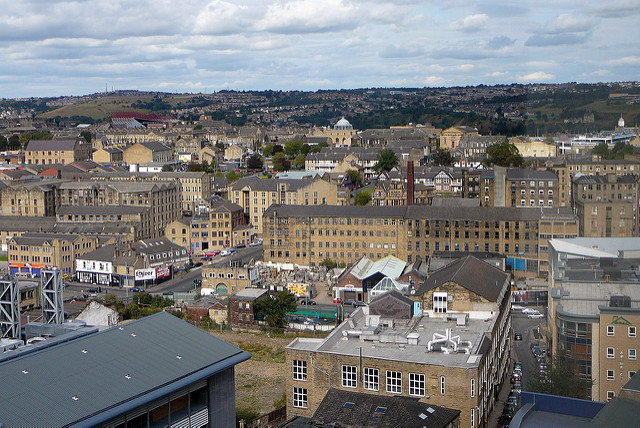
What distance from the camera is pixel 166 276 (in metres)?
40.3

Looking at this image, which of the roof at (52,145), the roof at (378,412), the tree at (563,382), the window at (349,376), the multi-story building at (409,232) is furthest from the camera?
the roof at (52,145)

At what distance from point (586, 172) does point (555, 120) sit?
4.19 meters

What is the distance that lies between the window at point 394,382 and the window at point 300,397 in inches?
89.4

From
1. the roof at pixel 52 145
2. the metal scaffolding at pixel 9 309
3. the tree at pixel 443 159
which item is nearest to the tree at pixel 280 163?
the tree at pixel 443 159

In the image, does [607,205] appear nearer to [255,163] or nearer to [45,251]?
[45,251]

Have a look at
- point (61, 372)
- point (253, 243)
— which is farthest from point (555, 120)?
point (61, 372)

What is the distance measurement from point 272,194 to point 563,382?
3267 centimetres

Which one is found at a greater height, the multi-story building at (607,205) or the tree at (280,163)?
the tree at (280,163)

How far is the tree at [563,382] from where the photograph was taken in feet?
61.7

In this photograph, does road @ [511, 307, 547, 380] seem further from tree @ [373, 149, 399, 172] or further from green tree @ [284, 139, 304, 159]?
green tree @ [284, 139, 304, 159]

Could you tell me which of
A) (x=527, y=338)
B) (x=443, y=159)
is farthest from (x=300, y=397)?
(x=443, y=159)

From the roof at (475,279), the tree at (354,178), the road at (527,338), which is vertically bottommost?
the road at (527,338)

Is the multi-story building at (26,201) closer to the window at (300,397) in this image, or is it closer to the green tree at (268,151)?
the green tree at (268,151)

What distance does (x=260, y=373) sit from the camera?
2727cm
